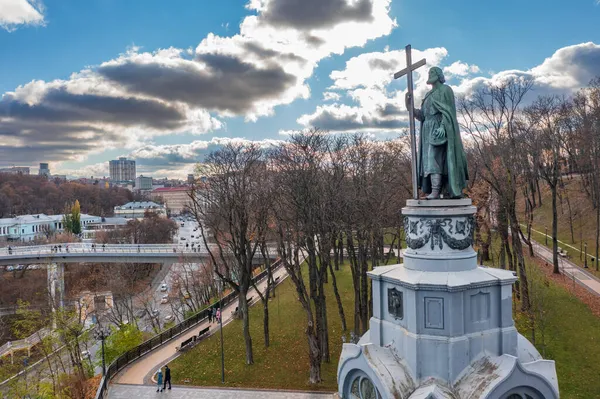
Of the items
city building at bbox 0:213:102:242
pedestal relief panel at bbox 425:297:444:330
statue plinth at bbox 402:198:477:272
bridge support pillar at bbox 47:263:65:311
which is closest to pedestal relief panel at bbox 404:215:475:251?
statue plinth at bbox 402:198:477:272

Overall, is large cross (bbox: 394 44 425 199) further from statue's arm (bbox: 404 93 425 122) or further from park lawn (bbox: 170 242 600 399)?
park lawn (bbox: 170 242 600 399)

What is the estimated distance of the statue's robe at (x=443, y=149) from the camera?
7.19m

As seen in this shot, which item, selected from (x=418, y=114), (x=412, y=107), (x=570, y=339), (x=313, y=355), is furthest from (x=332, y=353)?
(x=412, y=107)

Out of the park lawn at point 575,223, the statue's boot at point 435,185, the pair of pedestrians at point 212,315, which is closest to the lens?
the statue's boot at point 435,185

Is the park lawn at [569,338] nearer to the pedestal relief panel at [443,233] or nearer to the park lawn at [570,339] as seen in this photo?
the park lawn at [570,339]

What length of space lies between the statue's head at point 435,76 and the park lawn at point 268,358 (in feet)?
40.8

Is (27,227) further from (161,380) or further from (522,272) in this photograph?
(522,272)

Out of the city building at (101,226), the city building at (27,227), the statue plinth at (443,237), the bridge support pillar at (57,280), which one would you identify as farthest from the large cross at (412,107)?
the city building at (27,227)

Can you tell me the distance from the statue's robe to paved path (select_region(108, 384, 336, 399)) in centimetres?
1059

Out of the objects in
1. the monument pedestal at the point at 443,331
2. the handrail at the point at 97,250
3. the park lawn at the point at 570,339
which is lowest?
the park lawn at the point at 570,339

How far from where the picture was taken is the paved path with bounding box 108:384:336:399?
589 inches

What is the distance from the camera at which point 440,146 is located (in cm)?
740

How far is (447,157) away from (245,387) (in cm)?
1312

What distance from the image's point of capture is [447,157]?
7.27 m
